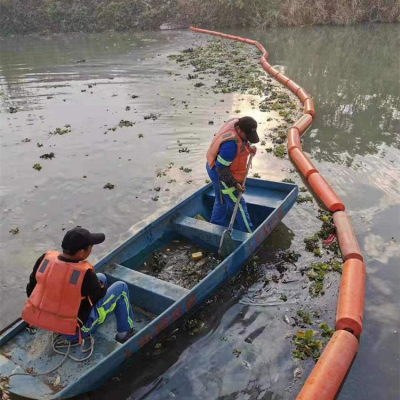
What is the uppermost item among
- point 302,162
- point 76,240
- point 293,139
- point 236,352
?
point 76,240

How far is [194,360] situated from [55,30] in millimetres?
32234

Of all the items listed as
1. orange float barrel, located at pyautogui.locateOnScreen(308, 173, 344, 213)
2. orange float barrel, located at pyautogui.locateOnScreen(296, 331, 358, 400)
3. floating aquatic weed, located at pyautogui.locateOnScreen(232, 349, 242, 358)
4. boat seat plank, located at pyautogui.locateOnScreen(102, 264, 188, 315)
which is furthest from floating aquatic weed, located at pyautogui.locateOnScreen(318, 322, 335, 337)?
orange float barrel, located at pyautogui.locateOnScreen(308, 173, 344, 213)

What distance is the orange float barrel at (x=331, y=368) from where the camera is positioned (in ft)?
14.4

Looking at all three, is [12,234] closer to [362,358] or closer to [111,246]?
[111,246]

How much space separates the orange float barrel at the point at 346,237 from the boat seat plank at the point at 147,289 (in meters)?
2.82

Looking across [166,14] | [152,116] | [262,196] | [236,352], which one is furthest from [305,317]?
[166,14]

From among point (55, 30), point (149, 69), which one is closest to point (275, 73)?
point (149, 69)

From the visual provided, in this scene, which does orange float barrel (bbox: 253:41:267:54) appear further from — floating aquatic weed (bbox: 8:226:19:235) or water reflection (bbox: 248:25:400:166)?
floating aquatic weed (bbox: 8:226:19:235)

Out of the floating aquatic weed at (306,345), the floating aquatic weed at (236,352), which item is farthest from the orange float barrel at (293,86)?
the floating aquatic weed at (236,352)

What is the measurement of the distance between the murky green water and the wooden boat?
0.45 meters

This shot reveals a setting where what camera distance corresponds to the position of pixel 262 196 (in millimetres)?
7840

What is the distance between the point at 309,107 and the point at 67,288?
10551mm

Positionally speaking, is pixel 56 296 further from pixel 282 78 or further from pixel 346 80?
pixel 346 80

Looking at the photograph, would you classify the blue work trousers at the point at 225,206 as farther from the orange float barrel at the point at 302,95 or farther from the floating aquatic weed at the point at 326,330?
the orange float barrel at the point at 302,95
